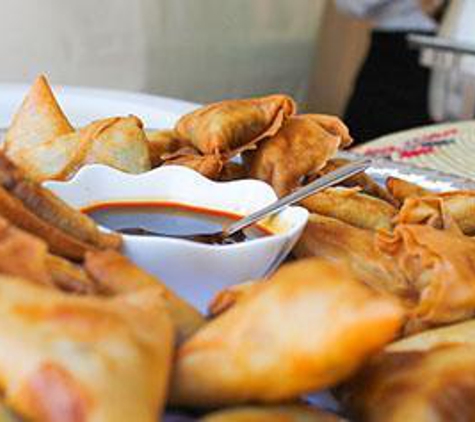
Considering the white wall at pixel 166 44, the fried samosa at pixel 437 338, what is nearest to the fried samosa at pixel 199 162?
the fried samosa at pixel 437 338

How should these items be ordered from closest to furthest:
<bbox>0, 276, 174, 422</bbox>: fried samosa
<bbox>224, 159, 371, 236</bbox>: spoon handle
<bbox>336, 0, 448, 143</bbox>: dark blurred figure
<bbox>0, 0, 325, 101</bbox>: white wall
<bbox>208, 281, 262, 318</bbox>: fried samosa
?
<bbox>0, 276, 174, 422</bbox>: fried samosa
<bbox>208, 281, 262, 318</bbox>: fried samosa
<bbox>224, 159, 371, 236</bbox>: spoon handle
<bbox>0, 0, 325, 101</bbox>: white wall
<bbox>336, 0, 448, 143</bbox>: dark blurred figure

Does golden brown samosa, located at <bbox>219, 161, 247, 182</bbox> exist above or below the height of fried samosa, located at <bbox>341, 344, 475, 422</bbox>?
below

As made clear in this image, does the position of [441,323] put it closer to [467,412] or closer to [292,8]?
[467,412]

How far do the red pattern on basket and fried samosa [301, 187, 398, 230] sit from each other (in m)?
0.61

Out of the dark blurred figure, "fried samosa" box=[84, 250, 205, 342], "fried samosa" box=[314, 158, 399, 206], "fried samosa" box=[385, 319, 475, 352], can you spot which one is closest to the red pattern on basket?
"fried samosa" box=[314, 158, 399, 206]

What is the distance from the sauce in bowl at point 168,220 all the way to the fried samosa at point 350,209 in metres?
0.07

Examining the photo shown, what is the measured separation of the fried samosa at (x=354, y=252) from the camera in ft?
2.13

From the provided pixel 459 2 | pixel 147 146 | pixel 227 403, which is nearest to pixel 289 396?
pixel 227 403

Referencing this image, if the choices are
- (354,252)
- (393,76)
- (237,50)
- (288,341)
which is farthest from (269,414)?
(393,76)

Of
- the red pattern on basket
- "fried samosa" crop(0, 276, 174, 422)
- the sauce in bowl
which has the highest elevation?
"fried samosa" crop(0, 276, 174, 422)

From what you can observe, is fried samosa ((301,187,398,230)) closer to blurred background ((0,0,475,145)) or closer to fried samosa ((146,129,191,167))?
fried samosa ((146,129,191,167))

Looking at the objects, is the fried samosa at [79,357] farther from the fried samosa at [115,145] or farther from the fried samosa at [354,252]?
the fried samosa at [115,145]

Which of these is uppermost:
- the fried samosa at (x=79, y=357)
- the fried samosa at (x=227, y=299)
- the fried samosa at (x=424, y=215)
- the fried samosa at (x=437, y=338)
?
the fried samosa at (x=79, y=357)

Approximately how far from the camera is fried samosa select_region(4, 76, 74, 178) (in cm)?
76
